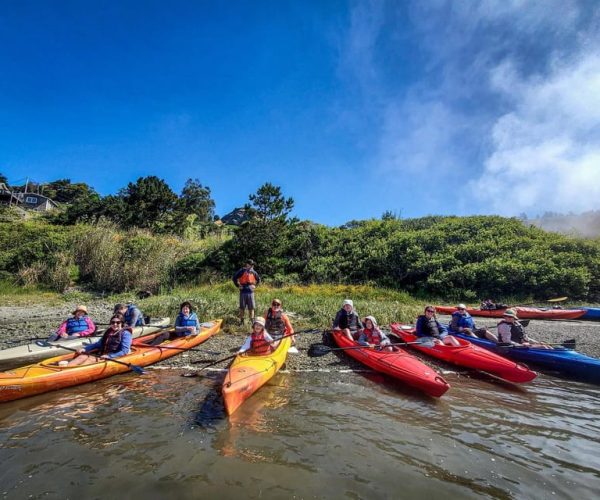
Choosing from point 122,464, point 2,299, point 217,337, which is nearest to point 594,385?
point 122,464

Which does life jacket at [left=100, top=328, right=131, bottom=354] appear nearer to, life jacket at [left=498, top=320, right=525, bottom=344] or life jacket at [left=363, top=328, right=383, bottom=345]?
life jacket at [left=363, top=328, right=383, bottom=345]

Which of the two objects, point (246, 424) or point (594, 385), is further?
point (594, 385)

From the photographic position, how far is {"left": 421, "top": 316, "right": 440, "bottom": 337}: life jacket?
881cm

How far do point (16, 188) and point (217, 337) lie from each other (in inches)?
2504

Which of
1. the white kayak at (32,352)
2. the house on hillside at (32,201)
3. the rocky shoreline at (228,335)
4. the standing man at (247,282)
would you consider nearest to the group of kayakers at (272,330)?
the white kayak at (32,352)

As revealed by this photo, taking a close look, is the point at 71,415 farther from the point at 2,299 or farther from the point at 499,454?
the point at 2,299

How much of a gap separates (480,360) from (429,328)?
181 centimetres

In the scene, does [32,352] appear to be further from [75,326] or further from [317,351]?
[317,351]

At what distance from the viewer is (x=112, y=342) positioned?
7.44 m

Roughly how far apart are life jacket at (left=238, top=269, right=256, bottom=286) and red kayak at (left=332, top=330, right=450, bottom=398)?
4219 millimetres

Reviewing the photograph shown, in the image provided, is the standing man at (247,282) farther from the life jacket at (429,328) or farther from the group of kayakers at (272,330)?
the life jacket at (429,328)

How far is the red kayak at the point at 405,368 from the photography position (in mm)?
5875

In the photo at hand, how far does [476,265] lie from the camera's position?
61.7 feet

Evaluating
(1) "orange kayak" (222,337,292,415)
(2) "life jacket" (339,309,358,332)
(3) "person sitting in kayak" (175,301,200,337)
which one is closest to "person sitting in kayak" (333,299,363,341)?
(2) "life jacket" (339,309,358,332)
